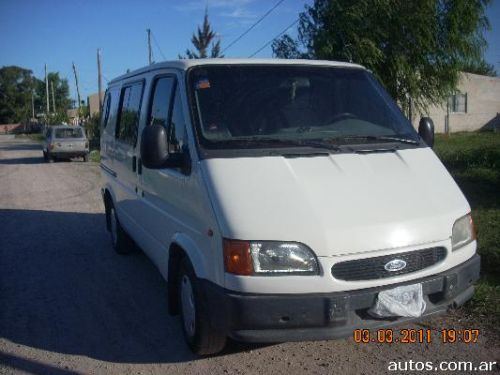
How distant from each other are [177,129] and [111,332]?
1801 millimetres

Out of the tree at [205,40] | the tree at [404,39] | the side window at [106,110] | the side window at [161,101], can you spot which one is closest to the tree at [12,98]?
the tree at [205,40]

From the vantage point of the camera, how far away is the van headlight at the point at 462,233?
3.57 meters

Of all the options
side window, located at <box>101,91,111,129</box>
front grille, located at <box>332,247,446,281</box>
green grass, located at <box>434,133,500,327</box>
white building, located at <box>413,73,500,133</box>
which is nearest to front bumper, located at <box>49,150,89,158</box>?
green grass, located at <box>434,133,500,327</box>

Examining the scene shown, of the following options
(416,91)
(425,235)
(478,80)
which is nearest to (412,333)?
(425,235)

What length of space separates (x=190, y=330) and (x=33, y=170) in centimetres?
1750

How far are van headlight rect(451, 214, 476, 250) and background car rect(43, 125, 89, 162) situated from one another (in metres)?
20.9

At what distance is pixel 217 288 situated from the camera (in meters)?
3.28

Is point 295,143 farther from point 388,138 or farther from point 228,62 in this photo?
point 228,62

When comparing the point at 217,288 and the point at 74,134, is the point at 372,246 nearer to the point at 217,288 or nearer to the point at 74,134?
the point at 217,288

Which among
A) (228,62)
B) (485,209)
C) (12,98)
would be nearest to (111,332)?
(228,62)

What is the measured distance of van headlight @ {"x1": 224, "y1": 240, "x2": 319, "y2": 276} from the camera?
3.16 meters

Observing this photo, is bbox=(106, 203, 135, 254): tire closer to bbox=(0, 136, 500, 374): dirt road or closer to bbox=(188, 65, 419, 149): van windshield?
bbox=(0, 136, 500, 374): dirt road

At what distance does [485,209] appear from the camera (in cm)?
789

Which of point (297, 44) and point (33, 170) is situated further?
point (33, 170)
